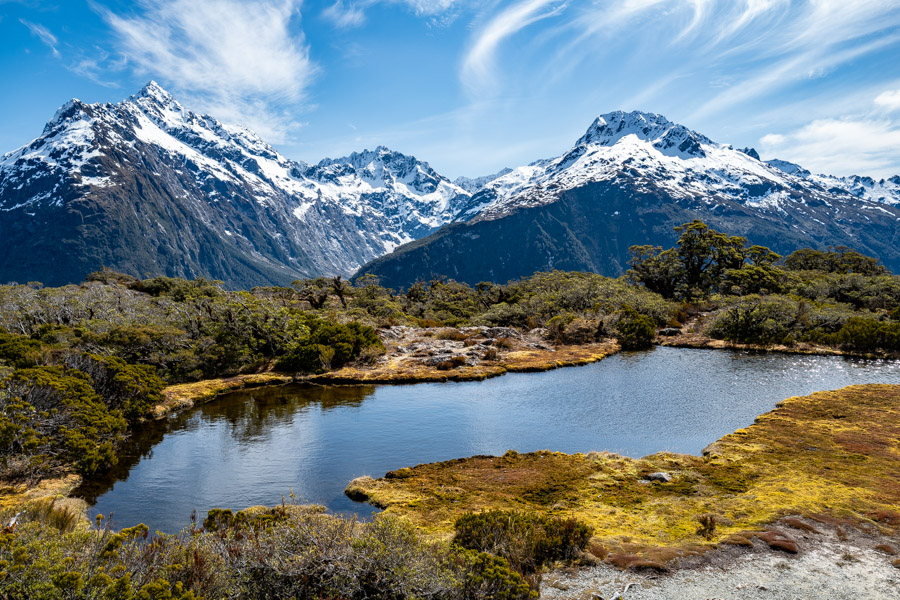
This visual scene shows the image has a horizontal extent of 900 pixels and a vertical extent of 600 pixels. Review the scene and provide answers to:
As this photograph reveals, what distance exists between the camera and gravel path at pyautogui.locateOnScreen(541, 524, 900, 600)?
14.6m

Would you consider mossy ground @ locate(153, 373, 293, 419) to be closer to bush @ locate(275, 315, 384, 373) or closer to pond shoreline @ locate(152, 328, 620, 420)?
pond shoreline @ locate(152, 328, 620, 420)

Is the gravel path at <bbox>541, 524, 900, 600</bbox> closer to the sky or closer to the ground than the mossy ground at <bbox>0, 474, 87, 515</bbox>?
closer to the ground

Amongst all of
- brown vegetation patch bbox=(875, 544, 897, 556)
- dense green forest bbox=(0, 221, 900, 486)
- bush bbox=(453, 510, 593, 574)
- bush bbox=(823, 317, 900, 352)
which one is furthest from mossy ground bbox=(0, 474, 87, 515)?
bush bbox=(823, 317, 900, 352)

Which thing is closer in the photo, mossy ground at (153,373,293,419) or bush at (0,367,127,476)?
bush at (0,367,127,476)

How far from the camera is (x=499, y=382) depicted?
5025cm

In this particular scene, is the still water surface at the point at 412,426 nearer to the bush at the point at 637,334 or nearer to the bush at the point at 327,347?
the bush at the point at 327,347

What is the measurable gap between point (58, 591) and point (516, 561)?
12.4 meters

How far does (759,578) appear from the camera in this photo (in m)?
15.4

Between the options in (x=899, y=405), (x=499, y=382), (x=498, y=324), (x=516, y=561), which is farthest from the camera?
(x=498, y=324)

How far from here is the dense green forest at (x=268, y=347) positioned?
13.1m

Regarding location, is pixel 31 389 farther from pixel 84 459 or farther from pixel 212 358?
pixel 212 358

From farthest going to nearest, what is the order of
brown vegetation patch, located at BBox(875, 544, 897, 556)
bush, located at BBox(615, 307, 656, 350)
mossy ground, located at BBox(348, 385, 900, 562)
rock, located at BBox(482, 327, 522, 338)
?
1. rock, located at BBox(482, 327, 522, 338)
2. bush, located at BBox(615, 307, 656, 350)
3. mossy ground, located at BBox(348, 385, 900, 562)
4. brown vegetation patch, located at BBox(875, 544, 897, 556)

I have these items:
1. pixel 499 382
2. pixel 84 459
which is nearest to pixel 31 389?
pixel 84 459

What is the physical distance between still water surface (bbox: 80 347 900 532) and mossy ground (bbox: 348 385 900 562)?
2454mm
